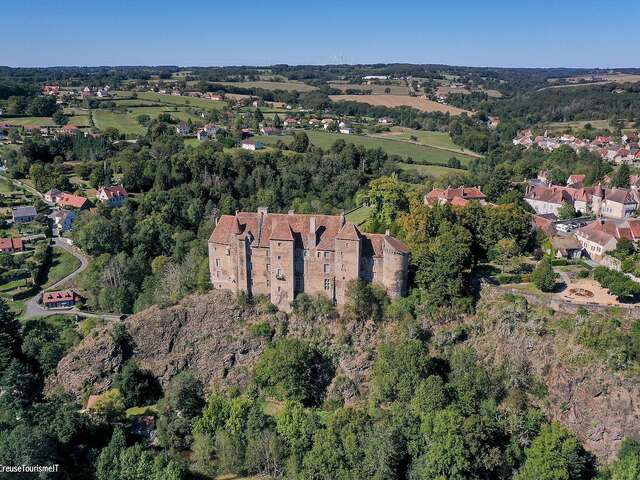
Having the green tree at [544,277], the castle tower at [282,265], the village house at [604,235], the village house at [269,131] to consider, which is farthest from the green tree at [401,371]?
the village house at [269,131]

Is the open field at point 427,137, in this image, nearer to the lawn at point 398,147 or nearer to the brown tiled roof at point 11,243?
the lawn at point 398,147

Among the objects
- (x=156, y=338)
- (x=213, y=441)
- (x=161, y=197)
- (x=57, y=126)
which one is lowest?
(x=213, y=441)

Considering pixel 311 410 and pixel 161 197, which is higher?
pixel 161 197

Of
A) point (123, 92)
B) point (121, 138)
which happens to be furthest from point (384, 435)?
point (123, 92)

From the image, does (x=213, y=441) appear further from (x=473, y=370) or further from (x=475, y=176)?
(x=475, y=176)

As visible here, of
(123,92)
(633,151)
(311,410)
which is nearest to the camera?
(311,410)

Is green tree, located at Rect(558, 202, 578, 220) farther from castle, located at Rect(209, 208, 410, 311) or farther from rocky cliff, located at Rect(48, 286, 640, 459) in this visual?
castle, located at Rect(209, 208, 410, 311)

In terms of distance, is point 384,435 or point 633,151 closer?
point 384,435
